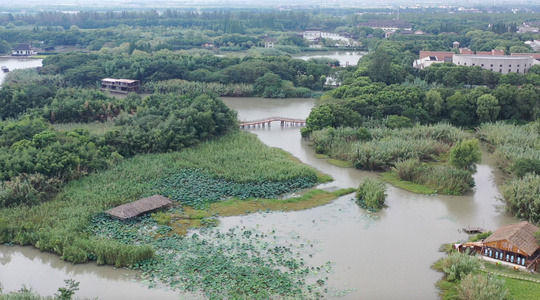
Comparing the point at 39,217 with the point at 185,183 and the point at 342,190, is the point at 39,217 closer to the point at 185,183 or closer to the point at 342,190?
the point at 185,183

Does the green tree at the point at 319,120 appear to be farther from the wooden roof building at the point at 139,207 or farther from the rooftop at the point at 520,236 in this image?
the rooftop at the point at 520,236

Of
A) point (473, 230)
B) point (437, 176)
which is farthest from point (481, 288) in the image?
point (437, 176)

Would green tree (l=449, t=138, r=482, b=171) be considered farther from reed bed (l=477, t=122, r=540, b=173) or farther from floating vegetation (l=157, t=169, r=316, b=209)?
floating vegetation (l=157, t=169, r=316, b=209)

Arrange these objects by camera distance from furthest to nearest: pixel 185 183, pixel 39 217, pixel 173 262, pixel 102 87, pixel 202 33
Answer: pixel 202 33 < pixel 102 87 < pixel 185 183 < pixel 39 217 < pixel 173 262

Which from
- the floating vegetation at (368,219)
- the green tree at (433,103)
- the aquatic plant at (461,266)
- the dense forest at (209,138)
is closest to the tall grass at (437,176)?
the dense forest at (209,138)

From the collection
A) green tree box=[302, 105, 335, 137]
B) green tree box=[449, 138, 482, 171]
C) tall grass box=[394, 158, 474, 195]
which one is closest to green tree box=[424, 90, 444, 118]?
green tree box=[302, 105, 335, 137]

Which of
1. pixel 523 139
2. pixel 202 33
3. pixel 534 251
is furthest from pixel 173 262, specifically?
pixel 202 33

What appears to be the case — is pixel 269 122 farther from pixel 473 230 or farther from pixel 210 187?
pixel 473 230
